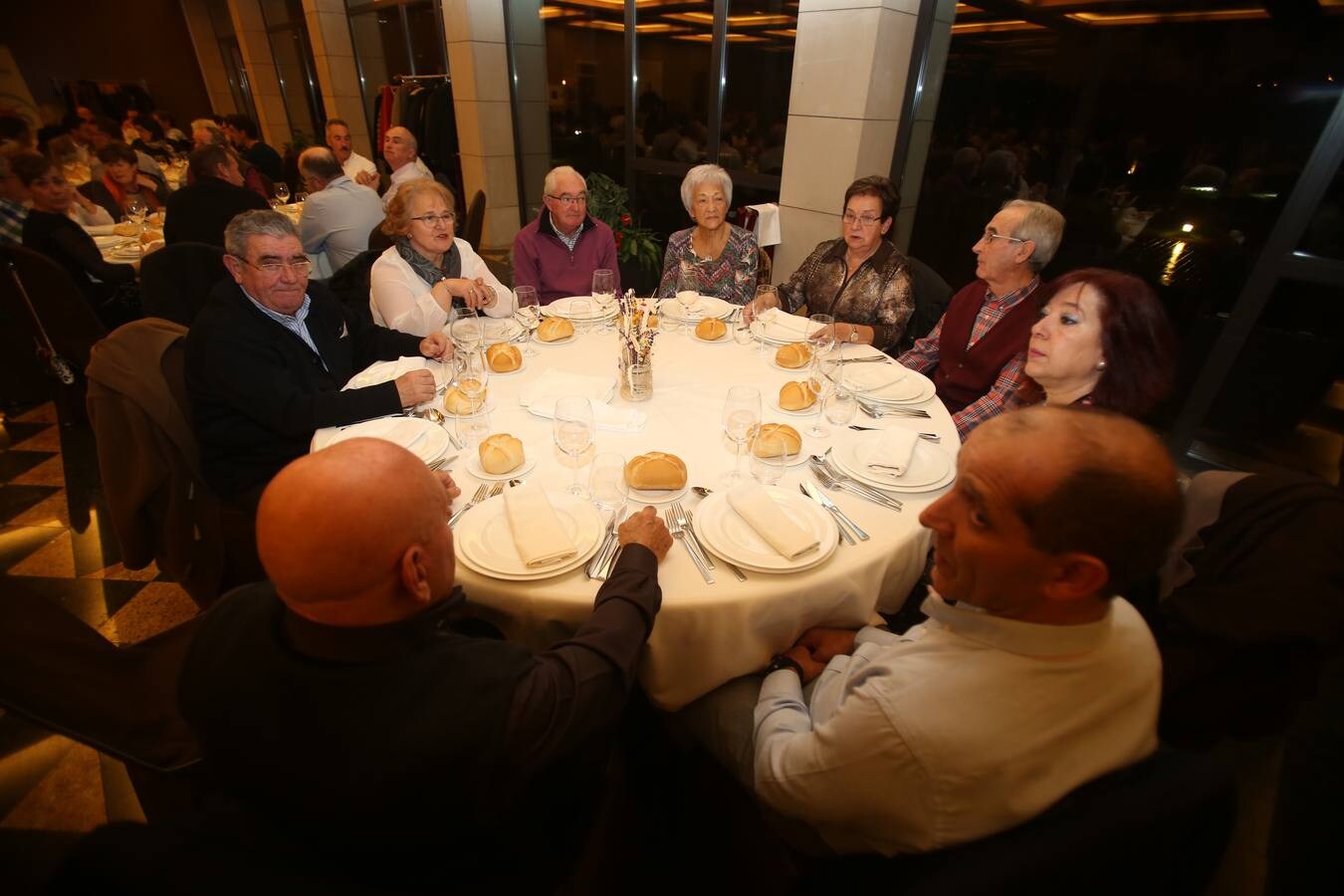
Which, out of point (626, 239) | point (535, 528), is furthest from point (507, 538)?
point (626, 239)

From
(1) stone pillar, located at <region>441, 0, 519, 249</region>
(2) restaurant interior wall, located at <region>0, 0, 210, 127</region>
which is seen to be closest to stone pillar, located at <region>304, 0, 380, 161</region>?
(1) stone pillar, located at <region>441, 0, 519, 249</region>

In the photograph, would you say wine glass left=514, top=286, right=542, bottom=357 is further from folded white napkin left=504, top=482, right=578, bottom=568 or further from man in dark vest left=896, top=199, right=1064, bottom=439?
man in dark vest left=896, top=199, right=1064, bottom=439

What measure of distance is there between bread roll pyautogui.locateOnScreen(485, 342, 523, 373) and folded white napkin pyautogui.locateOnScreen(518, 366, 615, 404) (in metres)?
0.15

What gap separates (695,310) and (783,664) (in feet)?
6.39

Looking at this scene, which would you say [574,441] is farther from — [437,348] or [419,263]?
[419,263]

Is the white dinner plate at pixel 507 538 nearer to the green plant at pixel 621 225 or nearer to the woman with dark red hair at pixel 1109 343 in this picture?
the woman with dark red hair at pixel 1109 343

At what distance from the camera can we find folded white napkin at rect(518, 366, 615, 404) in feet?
6.70

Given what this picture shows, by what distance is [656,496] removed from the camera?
1560mm

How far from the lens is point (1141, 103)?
3248mm

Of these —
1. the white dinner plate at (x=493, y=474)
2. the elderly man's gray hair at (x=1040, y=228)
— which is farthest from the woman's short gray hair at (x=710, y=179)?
the white dinner plate at (x=493, y=474)

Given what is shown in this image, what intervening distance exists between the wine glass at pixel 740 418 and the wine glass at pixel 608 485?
300 mm

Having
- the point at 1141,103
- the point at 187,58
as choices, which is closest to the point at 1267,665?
the point at 1141,103

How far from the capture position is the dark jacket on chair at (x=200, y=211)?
3751mm

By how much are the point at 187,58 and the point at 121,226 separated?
12.1 metres
